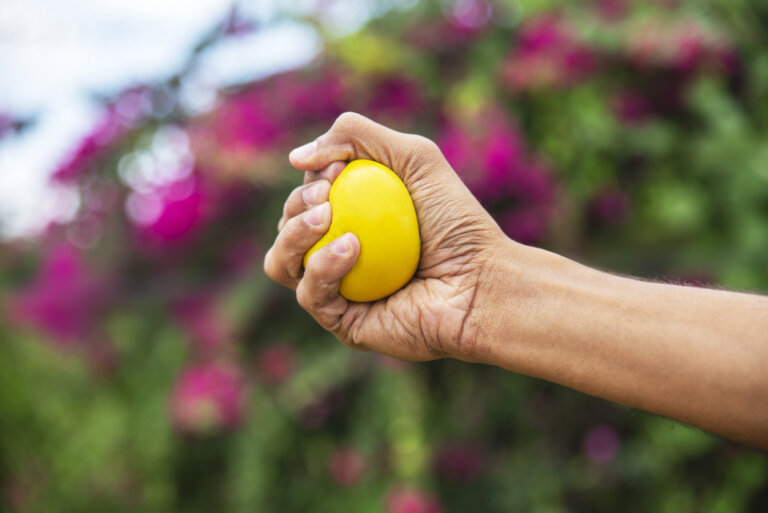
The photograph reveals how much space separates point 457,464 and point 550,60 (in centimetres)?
144

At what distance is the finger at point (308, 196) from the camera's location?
110cm

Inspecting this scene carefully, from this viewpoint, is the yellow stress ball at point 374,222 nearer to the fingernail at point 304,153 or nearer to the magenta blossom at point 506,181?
the fingernail at point 304,153

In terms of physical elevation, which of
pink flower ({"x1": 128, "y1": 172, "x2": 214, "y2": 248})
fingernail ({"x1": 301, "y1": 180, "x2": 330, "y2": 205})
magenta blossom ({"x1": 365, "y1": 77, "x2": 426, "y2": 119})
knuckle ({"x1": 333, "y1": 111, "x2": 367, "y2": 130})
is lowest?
pink flower ({"x1": 128, "y1": 172, "x2": 214, "y2": 248})

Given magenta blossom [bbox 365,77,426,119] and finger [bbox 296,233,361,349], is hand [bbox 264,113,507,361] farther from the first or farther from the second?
→ magenta blossom [bbox 365,77,426,119]

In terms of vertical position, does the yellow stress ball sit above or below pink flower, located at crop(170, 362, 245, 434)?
above

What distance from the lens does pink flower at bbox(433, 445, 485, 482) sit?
2.05m

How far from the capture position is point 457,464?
206cm

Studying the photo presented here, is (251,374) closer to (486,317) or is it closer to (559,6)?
(486,317)

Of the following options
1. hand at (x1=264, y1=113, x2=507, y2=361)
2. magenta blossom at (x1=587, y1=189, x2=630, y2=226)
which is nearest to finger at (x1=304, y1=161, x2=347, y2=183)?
hand at (x1=264, y1=113, x2=507, y2=361)

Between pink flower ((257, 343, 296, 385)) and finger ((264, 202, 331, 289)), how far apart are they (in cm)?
113

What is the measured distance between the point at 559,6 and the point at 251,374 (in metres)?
1.87

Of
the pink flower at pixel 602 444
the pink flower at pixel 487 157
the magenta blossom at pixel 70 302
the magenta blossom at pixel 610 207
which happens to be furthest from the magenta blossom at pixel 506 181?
the magenta blossom at pixel 70 302

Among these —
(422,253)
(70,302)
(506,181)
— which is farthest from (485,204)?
(70,302)

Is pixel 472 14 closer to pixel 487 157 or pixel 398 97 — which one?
pixel 398 97
